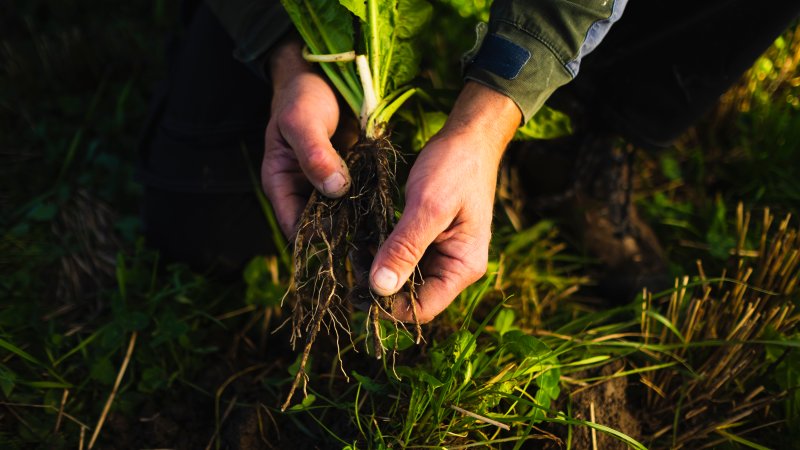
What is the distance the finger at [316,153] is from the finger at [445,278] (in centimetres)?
32

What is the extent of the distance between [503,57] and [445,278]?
0.59 m

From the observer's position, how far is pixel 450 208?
4.48 ft

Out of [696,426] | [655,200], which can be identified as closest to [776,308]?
[696,426]

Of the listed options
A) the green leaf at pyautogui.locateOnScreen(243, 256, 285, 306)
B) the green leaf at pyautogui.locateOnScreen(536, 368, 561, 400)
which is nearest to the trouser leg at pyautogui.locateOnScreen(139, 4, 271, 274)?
the green leaf at pyautogui.locateOnScreen(243, 256, 285, 306)

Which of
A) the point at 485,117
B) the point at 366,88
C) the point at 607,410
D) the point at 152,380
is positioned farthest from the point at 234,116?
the point at 607,410

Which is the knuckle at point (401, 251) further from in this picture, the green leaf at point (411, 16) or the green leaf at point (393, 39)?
the green leaf at point (411, 16)

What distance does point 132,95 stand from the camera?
2670mm

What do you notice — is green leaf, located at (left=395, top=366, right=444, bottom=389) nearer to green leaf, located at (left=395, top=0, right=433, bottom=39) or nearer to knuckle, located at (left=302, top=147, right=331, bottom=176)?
knuckle, located at (left=302, top=147, right=331, bottom=176)

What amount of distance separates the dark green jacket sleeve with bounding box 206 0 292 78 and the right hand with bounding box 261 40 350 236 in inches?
1.7

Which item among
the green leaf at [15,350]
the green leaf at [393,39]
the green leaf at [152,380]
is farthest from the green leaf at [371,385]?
the green leaf at [15,350]

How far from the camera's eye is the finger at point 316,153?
1466mm

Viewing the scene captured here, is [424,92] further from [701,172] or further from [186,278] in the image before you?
[701,172]

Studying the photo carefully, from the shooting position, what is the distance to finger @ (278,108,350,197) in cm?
147

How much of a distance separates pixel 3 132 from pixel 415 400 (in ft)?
7.38
